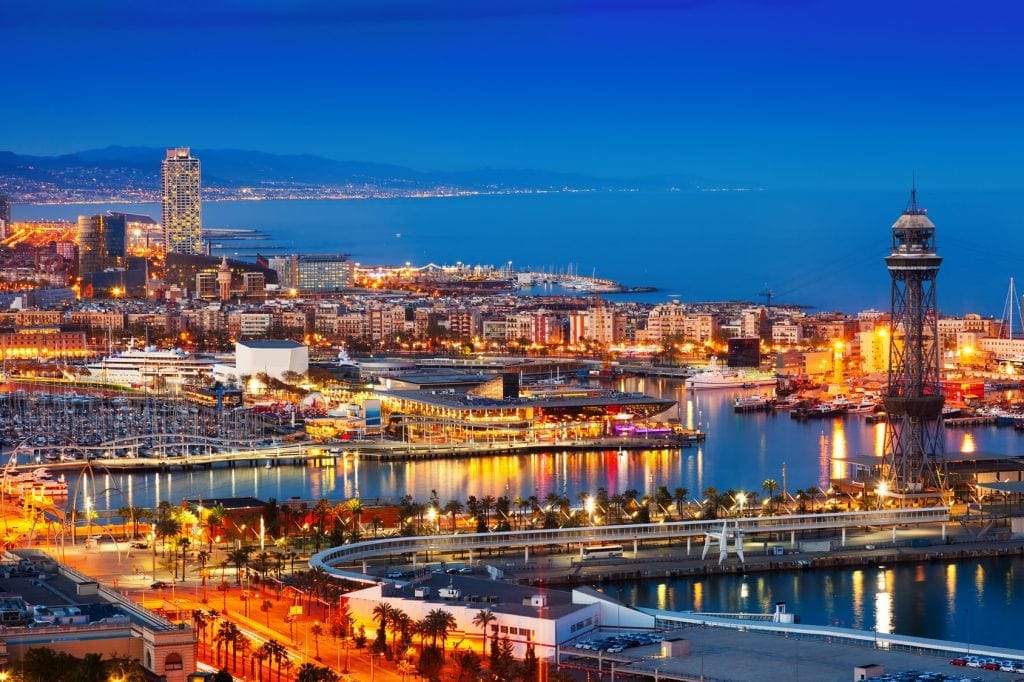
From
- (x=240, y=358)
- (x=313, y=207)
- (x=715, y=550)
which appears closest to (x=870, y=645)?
(x=715, y=550)

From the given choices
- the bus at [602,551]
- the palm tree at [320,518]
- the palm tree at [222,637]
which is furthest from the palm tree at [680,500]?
the palm tree at [222,637]

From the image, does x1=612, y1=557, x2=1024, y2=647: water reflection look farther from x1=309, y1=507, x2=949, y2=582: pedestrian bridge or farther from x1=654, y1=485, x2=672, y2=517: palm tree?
x1=654, y1=485, x2=672, y2=517: palm tree

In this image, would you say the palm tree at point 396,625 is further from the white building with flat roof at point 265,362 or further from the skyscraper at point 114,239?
the skyscraper at point 114,239

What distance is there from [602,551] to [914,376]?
18.3ft

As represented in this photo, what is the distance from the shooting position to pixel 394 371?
4097 cm

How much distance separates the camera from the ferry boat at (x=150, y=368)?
4034cm

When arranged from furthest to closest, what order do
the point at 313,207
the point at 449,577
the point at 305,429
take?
the point at 313,207
the point at 305,429
the point at 449,577

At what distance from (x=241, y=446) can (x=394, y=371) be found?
34.8 ft

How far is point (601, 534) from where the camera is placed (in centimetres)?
2098

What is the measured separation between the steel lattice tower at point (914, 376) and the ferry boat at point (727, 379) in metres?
15.4

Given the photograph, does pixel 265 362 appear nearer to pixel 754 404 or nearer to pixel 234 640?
pixel 754 404

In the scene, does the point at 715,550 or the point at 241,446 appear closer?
the point at 715,550

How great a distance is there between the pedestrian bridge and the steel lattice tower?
1.87 metres

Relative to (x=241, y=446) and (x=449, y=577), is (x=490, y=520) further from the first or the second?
(x=241, y=446)
